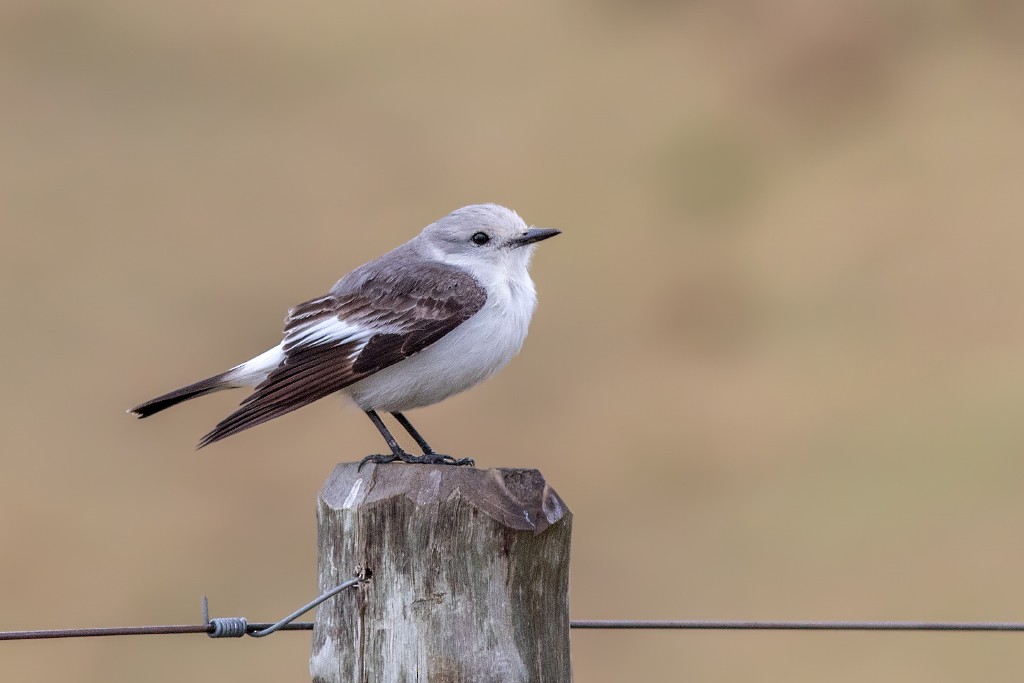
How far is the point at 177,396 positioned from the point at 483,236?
1.53 m

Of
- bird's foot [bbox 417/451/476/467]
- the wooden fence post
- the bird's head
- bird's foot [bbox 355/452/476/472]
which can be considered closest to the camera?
the wooden fence post

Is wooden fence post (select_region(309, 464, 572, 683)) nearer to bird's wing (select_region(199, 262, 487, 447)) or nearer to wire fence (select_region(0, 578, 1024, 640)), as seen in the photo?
wire fence (select_region(0, 578, 1024, 640))

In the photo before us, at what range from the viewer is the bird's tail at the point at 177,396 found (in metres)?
4.86

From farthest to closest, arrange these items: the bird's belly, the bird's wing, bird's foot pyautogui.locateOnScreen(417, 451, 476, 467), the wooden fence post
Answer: the bird's belly < the bird's wing < bird's foot pyautogui.locateOnScreen(417, 451, 476, 467) < the wooden fence post

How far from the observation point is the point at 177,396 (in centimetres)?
487

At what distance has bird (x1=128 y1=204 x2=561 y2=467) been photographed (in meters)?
4.66

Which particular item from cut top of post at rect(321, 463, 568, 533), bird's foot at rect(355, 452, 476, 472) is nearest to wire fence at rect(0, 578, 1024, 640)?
cut top of post at rect(321, 463, 568, 533)

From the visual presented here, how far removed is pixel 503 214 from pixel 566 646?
8.91ft

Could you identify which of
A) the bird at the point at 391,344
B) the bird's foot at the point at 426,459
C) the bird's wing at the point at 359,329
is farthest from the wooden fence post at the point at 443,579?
the bird's wing at the point at 359,329

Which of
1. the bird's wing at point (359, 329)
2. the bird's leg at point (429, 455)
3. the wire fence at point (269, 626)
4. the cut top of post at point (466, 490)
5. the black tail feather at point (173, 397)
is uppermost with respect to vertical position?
the bird's wing at point (359, 329)

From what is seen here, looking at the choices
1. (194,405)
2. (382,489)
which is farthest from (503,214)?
(194,405)

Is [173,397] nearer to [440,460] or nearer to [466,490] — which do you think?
[440,460]

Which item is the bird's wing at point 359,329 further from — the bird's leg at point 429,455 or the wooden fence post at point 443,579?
the wooden fence post at point 443,579

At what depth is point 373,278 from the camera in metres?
5.17
